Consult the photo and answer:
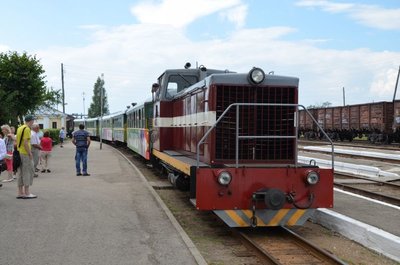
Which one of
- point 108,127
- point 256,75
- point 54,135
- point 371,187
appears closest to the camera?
point 256,75

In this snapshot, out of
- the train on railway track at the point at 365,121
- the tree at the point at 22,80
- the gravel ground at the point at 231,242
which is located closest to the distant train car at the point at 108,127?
the tree at the point at 22,80

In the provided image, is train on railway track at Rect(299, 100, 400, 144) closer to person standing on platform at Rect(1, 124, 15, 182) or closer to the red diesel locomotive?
person standing on platform at Rect(1, 124, 15, 182)

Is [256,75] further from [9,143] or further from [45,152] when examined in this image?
[45,152]

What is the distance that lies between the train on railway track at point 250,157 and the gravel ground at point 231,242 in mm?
410

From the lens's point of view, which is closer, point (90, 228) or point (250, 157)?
point (90, 228)

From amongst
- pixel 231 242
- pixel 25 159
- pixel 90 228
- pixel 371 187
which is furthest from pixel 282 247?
pixel 371 187

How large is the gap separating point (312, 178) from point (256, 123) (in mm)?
1328

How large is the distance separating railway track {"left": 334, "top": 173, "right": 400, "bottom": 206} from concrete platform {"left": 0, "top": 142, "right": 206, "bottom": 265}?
→ 199 inches

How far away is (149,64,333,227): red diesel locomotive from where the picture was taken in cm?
684

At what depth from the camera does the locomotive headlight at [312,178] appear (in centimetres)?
702

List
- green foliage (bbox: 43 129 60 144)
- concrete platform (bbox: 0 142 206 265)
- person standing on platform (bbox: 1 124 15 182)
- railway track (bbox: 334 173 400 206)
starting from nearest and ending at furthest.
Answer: concrete platform (bbox: 0 142 206 265) → railway track (bbox: 334 173 400 206) → person standing on platform (bbox: 1 124 15 182) → green foliage (bbox: 43 129 60 144)

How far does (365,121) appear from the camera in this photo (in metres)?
34.0

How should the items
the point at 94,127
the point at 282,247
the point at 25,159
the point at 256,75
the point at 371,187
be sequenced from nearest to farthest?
the point at 282,247 < the point at 256,75 < the point at 25,159 < the point at 371,187 < the point at 94,127

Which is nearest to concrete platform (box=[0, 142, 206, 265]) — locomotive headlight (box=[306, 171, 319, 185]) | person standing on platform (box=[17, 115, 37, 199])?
person standing on platform (box=[17, 115, 37, 199])
